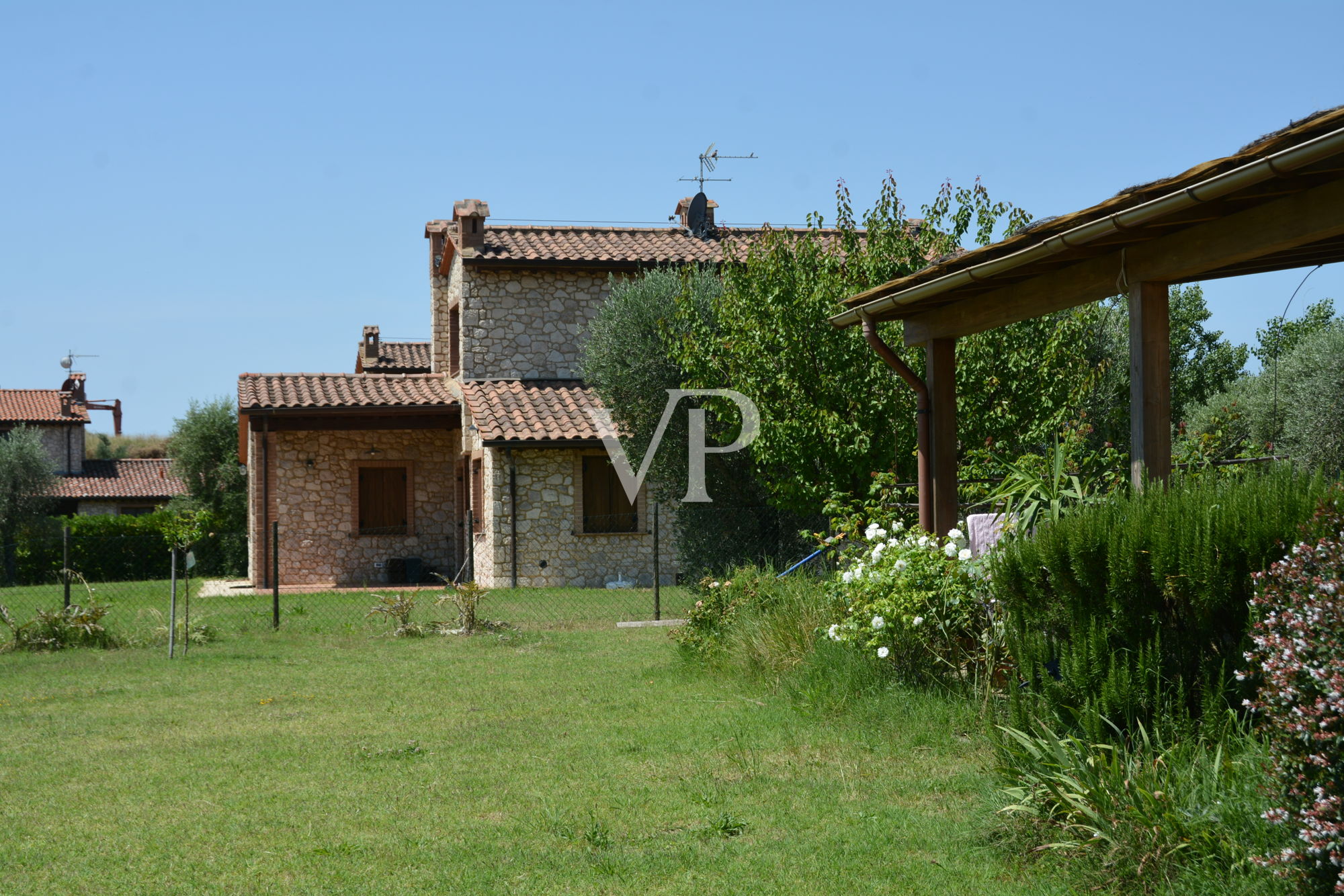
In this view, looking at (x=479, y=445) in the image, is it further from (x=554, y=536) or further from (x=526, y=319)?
(x=526, y=319)

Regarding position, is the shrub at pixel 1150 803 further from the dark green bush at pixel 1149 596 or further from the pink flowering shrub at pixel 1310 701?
the pink flowering shrub at pixel 1310 701

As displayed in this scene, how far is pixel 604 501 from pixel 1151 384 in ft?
51.5

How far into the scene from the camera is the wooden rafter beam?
16.6ft

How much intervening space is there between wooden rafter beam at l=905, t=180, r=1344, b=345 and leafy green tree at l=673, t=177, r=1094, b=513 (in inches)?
171

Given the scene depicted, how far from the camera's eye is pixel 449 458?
23781 mm

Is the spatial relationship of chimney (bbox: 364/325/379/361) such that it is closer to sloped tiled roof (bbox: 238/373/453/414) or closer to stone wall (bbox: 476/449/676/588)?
sloped tiled roof (bbox: 238/373/453/414)

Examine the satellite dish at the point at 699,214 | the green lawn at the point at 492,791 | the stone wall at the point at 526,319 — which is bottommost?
the green lawn at the point at 492,791

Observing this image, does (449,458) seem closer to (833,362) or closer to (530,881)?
(833,362)

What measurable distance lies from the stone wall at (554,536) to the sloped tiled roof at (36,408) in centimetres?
3129

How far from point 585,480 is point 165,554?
40.0 feet

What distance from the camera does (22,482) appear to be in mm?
31766

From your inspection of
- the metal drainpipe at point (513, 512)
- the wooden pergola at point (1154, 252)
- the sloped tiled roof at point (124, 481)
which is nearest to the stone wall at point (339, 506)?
the metal drainpipe at point (513, 512)

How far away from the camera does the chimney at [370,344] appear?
100 feet

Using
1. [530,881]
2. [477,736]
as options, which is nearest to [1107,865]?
[530,881]
